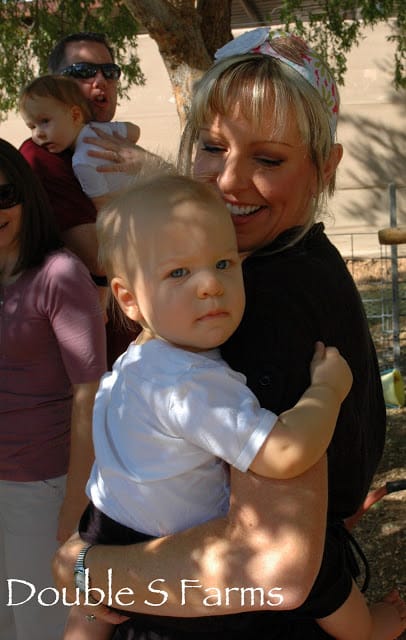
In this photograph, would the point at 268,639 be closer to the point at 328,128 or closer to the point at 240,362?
the point at 240,362

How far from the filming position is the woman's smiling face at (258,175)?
1659 mm

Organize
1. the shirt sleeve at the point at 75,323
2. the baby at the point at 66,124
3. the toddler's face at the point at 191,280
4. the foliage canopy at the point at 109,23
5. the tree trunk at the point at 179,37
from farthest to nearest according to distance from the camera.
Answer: the foliage canopy at the point at 109,23
the tree trunk at the point at 179,37
the baby at the point at 66,124
the shirt sleeve at the point at 75,323
the toddler's face at the point at 191,280

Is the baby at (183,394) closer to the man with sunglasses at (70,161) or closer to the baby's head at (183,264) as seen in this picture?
the baby's head at (183,264)

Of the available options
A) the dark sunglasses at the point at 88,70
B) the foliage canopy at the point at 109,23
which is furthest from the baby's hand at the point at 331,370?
the foliage canopy at the point at 109,23

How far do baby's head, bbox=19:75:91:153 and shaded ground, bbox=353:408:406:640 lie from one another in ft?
8.95

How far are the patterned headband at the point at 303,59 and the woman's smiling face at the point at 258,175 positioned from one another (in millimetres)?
115

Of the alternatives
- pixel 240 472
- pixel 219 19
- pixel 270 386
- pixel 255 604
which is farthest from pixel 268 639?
pixel 219 19

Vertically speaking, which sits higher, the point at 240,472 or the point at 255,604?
the point at 240,472

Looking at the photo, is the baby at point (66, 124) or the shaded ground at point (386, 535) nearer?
the baby at point (66, 124)

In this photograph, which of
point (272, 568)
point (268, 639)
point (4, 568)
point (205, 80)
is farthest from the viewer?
point (4, 568)

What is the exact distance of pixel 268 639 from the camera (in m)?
1.49

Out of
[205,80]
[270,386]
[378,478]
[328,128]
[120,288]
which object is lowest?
[378,478]

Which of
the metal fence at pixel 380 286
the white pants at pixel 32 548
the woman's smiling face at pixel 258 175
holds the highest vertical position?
the woman's smiling face at pixel 258 175

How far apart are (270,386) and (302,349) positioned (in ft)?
0.29
